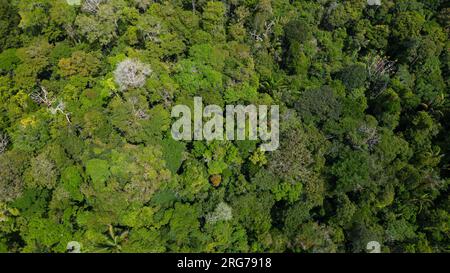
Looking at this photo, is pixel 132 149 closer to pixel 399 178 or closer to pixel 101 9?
pixel 101 9

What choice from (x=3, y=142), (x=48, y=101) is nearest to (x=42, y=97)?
(x=48, y=101)

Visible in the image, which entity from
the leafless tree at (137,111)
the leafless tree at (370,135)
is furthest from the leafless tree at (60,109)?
the leafless tree at (370,135)

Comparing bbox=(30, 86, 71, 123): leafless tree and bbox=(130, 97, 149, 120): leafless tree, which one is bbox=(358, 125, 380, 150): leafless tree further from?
bbox=(30, 86, 71, 123): leafless tree

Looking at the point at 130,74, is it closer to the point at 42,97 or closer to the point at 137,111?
the point at 137,111

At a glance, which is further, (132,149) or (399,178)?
(399,178)

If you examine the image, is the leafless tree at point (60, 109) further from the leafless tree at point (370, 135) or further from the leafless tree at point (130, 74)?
the leafless tree at point (370, 135)

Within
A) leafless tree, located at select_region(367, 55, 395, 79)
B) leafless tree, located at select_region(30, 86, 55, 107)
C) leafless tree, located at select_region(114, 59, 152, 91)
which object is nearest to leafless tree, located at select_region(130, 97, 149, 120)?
leafless tree, located at select_region(114, 59, 152, 91)

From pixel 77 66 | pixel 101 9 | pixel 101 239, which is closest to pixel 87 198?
pixel 101 239
